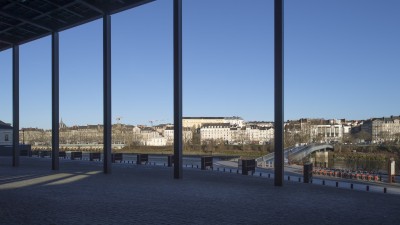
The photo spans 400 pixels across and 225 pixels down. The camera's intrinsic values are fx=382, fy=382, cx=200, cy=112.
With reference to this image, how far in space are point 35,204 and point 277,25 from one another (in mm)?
9483

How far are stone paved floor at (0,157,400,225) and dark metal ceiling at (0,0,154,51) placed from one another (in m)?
8.51

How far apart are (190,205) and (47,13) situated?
13668 millimetres

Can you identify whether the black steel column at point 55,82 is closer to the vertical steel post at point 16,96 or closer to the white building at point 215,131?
the vertical steel post at point 16,96

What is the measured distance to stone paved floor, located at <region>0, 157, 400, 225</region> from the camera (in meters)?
8.02

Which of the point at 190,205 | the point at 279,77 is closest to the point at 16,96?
the point at 279,77

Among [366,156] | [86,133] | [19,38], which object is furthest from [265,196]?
[86,133]

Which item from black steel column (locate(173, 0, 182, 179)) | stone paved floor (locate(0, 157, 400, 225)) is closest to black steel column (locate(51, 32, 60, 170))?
stone paved floor (locate(0, 157, 400, 225))

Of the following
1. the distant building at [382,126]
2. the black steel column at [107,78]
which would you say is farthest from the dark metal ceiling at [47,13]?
the distant building at [382,126]

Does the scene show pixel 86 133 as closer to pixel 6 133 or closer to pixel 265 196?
pixel 6 133

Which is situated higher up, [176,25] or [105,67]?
[176,25]

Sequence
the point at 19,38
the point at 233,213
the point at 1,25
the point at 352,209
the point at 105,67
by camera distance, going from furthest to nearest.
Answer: the point at 19,38 < the point at 1,25 < the point at 105,67 < the point at 352,209 < the point at 233,213

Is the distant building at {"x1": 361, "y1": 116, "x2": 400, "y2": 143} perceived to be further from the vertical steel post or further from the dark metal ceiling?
the dark metal ceiling

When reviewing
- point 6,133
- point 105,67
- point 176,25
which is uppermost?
point 176,25

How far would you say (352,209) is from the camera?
9.25 meters
